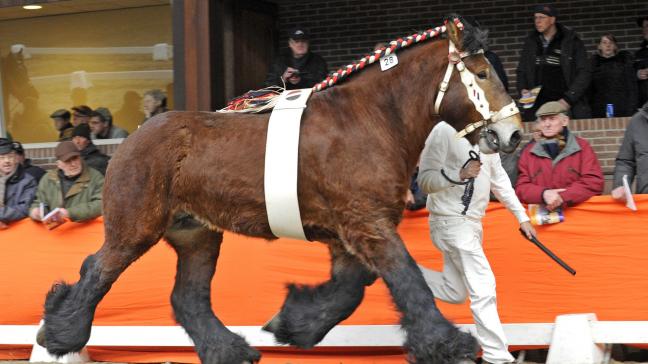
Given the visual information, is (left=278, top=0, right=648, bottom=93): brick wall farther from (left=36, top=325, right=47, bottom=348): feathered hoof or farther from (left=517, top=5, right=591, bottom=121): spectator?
(left=36, top=325, right=47, bottom=348): feathered hoof

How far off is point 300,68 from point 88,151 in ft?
6.82

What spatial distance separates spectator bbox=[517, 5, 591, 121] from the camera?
9.77 meters

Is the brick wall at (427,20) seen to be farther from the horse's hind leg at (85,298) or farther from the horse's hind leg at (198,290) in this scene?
the horse's hind leg at (85,298)

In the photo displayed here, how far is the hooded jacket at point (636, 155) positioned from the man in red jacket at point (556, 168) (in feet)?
0.94

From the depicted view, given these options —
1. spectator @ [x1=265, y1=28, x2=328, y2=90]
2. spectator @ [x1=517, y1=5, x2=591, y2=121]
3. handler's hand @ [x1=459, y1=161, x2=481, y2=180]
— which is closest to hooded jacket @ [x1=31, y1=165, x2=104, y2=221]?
spectator @ [x1=265, y1=28, x2=328, y2=90]

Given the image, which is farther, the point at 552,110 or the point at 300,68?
the point at 300,68

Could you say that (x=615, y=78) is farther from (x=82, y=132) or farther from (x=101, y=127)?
(x=101, y=127)

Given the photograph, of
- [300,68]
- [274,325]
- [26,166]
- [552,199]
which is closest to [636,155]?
[552,199]

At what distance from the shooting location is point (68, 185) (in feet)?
28.7

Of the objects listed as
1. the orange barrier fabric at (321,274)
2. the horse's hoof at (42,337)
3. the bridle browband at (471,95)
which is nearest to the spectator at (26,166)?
the orange barrier fabric at (321,274)

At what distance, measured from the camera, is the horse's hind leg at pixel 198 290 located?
6.86 metres

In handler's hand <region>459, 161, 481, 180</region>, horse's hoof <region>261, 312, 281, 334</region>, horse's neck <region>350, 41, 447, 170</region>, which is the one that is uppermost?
horse's neck <region>350, 41, 447, 170</region>

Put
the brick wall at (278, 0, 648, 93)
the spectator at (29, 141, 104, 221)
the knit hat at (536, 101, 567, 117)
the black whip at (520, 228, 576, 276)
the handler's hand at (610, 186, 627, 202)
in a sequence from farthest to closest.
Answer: the brick wall at (278, 0, 648, 93) → the spectator at (29, 141, 104, 221) → the knit hat at (536, 101, 567, 117) → the handler's hand at (610, 186, 627, 202) → the black whip at (520, 228, 576, 276)

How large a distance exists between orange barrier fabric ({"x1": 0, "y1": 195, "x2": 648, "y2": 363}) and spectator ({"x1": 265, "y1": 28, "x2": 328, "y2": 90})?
2.29 m
